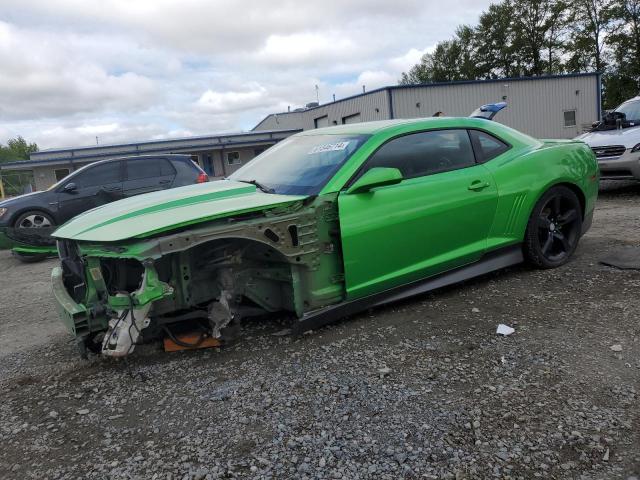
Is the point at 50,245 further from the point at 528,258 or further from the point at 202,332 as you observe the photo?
the point at 528,258

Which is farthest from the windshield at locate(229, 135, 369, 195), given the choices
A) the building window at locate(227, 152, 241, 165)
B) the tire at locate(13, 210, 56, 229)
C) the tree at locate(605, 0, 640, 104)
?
the tree at locate(605, 0, 640, 104)

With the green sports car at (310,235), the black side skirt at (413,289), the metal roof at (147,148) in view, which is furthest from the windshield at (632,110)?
the metal roof at (147,148)

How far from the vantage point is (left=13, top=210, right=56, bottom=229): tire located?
27.8 ft

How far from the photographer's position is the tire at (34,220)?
8469 mm

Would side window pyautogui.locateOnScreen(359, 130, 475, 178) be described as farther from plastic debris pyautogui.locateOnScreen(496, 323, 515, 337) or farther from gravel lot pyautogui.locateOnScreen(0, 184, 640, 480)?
plastic debris pyautogui.locateOnScreen(496, 323, 515, 337)

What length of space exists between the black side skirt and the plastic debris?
0.70 meters

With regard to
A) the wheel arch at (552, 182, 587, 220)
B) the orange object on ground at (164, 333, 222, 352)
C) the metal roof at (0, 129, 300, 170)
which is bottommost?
the orange object on ground at (164, 333, 222, 352)

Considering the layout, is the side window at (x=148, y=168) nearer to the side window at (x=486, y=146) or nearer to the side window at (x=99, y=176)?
the side window at (x=99, y=176)

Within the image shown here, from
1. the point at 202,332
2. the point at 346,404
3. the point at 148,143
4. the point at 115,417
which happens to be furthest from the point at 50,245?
the point at 148,143

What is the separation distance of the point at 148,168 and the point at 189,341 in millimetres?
6363

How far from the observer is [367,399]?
2867mm

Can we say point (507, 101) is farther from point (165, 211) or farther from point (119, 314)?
point (119, 314)

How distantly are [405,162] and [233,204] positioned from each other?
1476 millimetres

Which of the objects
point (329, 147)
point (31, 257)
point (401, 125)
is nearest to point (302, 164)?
point (329, 147)
